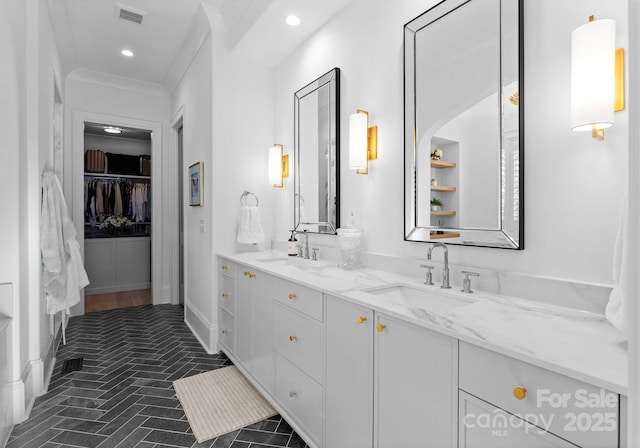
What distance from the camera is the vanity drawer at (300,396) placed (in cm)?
176

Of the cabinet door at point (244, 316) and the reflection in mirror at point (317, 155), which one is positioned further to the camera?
the reflection in mirror at point (317, 155)

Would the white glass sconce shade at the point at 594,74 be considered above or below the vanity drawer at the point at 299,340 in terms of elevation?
above

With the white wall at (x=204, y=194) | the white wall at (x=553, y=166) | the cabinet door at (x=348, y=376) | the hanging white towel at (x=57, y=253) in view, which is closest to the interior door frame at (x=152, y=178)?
the white wall at (x=204, y=194)

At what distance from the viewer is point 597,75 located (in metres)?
1.18

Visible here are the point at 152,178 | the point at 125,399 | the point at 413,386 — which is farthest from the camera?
the point at 152,178

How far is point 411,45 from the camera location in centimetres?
200

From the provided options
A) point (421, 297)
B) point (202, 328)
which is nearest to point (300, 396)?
point (421, 297)

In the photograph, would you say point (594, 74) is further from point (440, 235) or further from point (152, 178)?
point (152, 178)

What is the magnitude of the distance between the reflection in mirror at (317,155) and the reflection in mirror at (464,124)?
719 millimetres

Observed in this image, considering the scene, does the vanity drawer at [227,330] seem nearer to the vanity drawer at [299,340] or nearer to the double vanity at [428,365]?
the double vanity at [428,365]

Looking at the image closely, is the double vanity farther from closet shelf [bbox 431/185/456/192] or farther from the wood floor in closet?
the wood floor in closet

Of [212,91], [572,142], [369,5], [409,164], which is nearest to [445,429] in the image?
[572,142]

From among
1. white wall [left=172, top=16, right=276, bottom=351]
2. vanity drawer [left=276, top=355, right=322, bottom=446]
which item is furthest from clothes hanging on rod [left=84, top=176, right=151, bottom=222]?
vanity drawer [left=276, top=355, right=322, bottom=446]

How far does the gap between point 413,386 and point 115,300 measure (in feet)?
16.6
